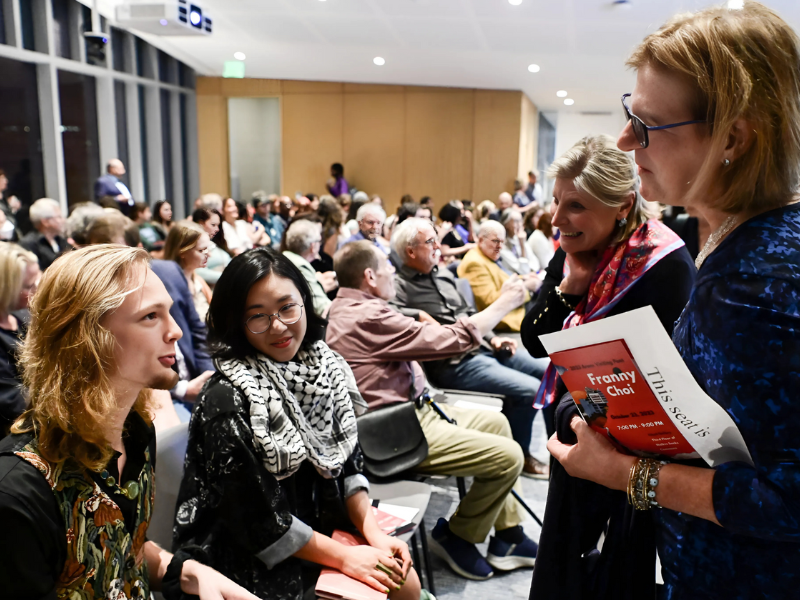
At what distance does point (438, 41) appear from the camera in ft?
33.4

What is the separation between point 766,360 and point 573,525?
0.70m

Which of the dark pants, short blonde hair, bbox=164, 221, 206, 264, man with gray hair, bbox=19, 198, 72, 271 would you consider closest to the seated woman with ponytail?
the dark pants

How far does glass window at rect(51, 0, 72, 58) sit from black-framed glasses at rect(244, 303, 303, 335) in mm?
9220

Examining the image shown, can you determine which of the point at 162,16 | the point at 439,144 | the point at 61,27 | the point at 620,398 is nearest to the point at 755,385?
the point at 620,398

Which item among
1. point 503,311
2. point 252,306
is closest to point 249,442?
point 252,306

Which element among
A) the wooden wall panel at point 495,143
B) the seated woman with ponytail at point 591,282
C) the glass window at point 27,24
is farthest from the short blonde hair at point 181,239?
the wooden wall panel at point 495,143

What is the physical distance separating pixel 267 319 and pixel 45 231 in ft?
14.0

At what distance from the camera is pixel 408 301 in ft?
12.0

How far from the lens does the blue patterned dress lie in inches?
29.1

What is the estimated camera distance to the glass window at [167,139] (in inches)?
491

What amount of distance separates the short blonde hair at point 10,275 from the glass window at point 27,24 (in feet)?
25.3

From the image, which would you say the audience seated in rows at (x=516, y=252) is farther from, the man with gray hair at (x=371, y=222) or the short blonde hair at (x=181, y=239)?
the short blonde hair at (x=181, y=239)

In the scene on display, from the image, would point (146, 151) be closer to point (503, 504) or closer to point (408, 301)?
point (408, 301)

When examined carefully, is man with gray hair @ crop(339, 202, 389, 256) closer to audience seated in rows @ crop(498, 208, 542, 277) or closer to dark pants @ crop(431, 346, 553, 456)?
audience seated in rows @ crop(498, 208, 542, 277)
